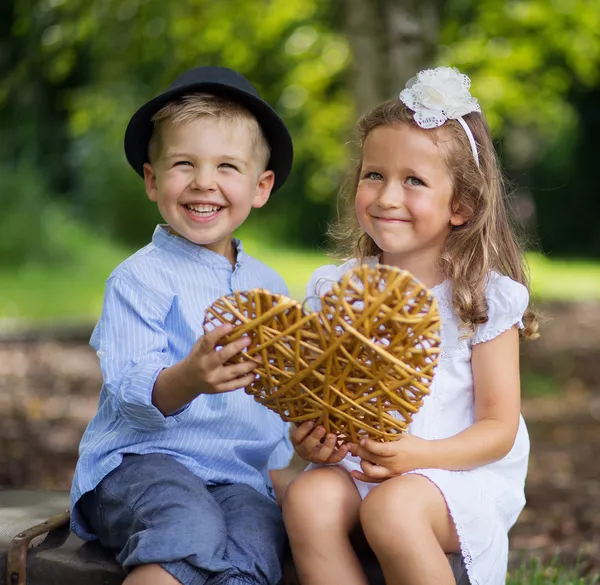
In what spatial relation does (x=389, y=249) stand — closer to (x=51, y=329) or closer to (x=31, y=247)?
(x=51, y=329)

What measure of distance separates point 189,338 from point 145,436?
0.91ft

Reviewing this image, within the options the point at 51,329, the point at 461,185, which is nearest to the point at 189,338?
the point at 461,185

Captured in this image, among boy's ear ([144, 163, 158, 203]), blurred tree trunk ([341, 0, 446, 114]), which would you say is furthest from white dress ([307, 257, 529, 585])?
blurred tree trunk ([341, 0, 446, 114])

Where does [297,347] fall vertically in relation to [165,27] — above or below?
below

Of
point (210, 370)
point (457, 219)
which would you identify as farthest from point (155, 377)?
point (457, 219)

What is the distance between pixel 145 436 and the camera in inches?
101

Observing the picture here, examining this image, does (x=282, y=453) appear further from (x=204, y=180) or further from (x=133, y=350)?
(x=204, y=180)

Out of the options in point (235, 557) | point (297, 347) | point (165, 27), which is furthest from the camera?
point (165, 27)

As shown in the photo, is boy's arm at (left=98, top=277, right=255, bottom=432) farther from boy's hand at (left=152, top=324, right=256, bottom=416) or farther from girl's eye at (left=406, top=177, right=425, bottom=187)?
girl's eye at (left=406, top=177, right=425, bottom=187)

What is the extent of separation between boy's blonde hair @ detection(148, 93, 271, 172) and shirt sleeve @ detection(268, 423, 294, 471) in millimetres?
814

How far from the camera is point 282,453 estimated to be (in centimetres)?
300

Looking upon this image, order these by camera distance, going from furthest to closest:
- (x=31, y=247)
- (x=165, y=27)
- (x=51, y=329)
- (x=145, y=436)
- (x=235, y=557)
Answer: (x=31, y=247) → (x=51, y=329) → (x=165, y=27) → (x=145, y=436) → (x=235, y=557)

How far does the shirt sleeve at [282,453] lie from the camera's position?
9.75 ft

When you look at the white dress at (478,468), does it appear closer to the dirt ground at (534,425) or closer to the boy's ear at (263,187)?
the boy's ear at (263,187)
